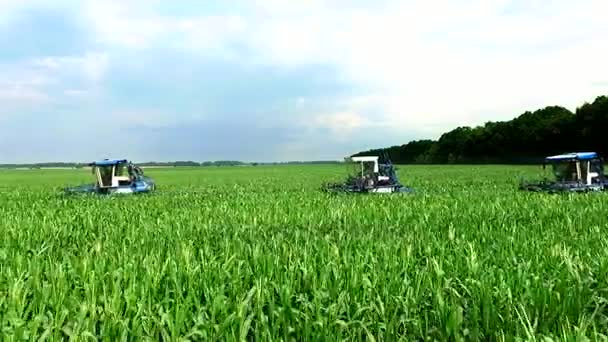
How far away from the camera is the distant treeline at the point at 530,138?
75188 millimetres

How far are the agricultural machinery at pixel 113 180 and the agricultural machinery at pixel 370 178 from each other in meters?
9.56

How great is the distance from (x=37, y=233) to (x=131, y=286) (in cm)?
696

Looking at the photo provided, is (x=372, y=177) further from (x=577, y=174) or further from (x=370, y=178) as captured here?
(x=577, y=174)

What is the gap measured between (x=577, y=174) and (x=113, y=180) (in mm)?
21013

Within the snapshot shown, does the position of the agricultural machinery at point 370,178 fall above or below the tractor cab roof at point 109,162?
below

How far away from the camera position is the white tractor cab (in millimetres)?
24297

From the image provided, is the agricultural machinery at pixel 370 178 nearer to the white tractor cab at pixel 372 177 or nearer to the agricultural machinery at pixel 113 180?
the white tractor cab at pixel 372 177

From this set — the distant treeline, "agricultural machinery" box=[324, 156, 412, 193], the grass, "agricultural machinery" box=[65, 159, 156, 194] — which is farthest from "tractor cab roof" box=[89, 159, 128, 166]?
the distant treeline

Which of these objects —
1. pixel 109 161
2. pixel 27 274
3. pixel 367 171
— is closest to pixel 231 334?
pixel 27 274

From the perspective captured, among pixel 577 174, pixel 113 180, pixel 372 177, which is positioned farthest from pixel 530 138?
pixel 113 180

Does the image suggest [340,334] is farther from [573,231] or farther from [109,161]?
[109,161]

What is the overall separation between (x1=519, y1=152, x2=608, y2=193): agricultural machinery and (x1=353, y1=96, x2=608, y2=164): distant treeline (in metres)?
56.4

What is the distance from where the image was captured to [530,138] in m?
87.2

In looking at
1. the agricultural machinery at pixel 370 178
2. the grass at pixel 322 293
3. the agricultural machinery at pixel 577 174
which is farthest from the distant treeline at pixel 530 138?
the grass at pixel 322 293
